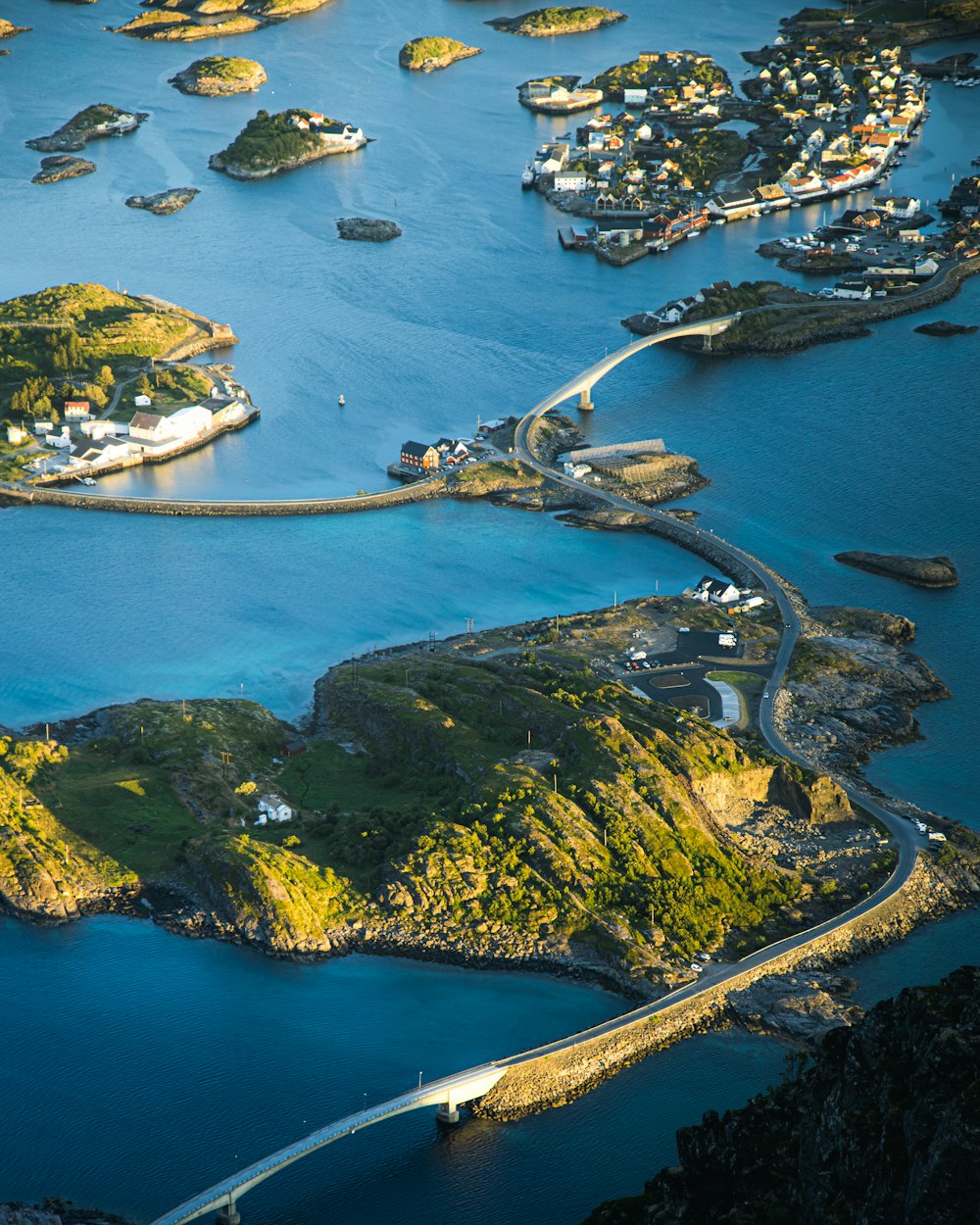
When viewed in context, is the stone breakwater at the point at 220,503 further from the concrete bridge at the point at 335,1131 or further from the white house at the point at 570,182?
the white house at the point at 570,182

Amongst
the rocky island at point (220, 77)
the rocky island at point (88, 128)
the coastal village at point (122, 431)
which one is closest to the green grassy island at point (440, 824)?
the coastal village at point (122, 431)

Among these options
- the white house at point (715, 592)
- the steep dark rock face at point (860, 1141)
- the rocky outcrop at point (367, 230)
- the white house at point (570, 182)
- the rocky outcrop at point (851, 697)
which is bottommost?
the rocky outcrop at point (367, 230)

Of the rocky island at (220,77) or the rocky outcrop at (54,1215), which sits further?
the rocky island at (220,77)

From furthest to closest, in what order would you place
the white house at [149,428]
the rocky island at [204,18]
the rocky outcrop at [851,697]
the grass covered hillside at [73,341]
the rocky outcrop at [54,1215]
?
the rocky island at [204,18] < the grass covered hillside at [73,341] < the white house at [149,428] < the rocky outcrop at [851,697] < the rocky outcrop at [54,1215]

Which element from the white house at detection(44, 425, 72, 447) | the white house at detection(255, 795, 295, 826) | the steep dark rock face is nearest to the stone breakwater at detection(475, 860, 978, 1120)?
A: the steep dark rock face

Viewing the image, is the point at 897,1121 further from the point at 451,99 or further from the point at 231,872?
the point at 451,99

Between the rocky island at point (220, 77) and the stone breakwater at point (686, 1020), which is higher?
the stone breakwater at point (686, 1020)
